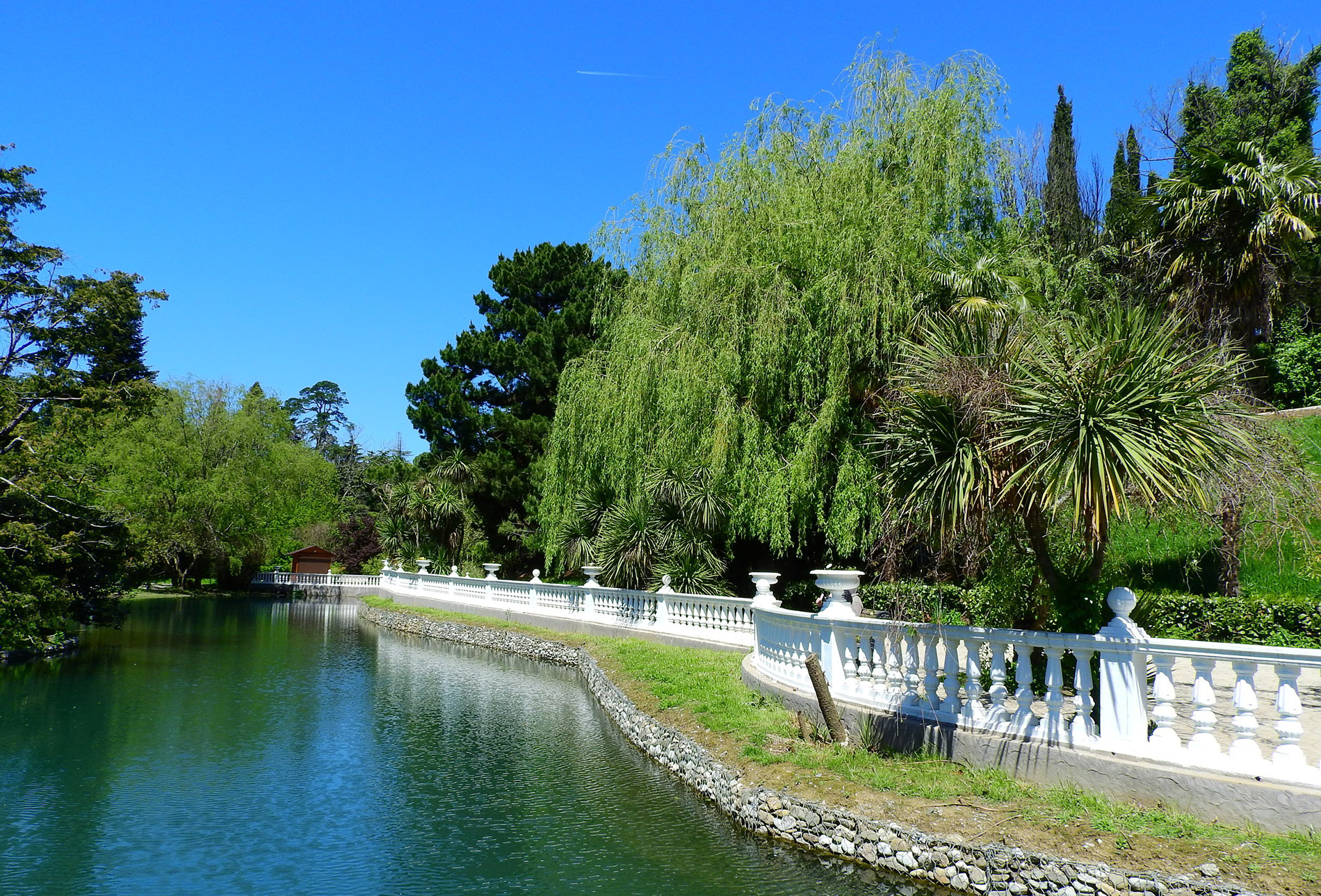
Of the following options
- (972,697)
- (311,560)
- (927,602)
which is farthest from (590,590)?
(311,560)

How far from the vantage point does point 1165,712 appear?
18.6ft

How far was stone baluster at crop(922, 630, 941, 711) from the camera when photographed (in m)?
7.47

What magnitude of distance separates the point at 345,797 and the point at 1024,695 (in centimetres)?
698

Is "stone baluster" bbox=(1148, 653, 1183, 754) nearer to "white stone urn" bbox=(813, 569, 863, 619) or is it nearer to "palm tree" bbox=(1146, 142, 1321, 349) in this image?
"white stone urn" bbox=(813, 569, 863, 619)

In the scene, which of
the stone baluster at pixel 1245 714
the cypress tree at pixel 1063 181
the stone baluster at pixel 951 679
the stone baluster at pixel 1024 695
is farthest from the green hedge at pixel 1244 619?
the cypress tree at pixel 1063 181

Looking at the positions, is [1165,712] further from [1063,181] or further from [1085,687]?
[1063,181]

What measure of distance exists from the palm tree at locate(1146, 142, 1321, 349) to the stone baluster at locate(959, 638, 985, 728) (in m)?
9.53

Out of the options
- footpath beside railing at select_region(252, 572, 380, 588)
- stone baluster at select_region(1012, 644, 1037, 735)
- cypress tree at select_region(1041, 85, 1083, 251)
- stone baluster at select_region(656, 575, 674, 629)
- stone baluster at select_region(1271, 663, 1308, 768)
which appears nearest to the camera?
stone baluster at select_region(1271, 663, 1308, 768)

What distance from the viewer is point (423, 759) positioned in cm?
1095

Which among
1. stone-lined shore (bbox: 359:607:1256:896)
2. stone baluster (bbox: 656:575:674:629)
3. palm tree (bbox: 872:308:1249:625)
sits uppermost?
palm tree (bbox: 872:308:1249:625)

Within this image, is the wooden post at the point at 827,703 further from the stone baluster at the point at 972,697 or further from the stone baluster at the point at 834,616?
the stone baluster at the point at 972,697

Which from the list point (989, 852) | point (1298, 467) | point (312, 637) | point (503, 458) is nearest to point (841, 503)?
point (1298, 467)

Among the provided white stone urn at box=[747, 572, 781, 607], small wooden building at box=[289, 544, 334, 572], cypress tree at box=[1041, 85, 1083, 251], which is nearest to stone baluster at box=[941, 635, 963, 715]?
white stone urn at box=[747, 572, 781, 607]

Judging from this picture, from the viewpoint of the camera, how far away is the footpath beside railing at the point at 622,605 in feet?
51.3
